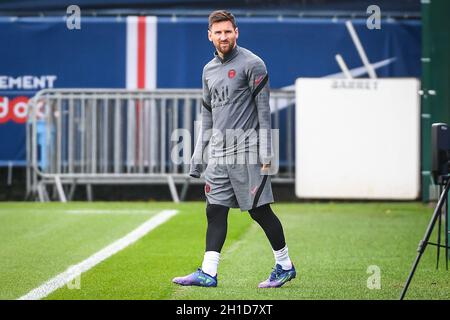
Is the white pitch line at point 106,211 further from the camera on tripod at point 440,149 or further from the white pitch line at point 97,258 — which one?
the camera on tripod at point 440,149

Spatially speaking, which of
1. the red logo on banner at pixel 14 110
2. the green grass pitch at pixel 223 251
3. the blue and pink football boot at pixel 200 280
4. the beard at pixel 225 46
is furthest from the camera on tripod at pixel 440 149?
the red logo on banner at pixel 14 110

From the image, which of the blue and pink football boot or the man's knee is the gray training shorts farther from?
the blue and pink football boot

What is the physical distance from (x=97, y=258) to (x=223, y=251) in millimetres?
1163

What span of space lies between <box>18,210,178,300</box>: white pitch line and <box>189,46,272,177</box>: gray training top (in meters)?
1.47

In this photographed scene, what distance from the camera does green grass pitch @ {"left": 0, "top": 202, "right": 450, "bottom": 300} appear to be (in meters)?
8.40

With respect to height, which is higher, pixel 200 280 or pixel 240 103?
pixel 240 103

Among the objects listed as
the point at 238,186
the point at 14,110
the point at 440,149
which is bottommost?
the point at 238,186

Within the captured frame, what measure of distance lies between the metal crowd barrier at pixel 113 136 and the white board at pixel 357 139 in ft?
1.72

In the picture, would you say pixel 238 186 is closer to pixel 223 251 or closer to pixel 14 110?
pixel 223 251

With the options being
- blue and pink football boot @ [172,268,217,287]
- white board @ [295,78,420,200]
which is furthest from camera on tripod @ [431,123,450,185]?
white board @ [295,78,420,200]

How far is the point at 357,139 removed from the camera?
1605 centimetres

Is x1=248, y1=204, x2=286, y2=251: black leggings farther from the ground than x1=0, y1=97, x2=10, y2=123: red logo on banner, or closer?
closer

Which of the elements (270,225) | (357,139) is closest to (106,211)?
(357,139)
